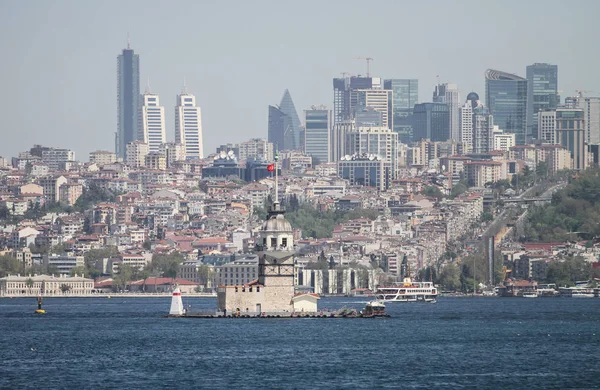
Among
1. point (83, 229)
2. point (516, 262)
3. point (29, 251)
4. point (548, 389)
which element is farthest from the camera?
point (83, 229)

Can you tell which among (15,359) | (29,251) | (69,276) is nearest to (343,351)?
(15,359)

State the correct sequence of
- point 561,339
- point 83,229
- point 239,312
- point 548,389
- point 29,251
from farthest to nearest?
point 83,229
point 29,251
point 239,312
point 561,339
point 548,389

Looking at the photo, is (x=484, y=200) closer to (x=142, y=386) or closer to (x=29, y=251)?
(x=29, y=251)

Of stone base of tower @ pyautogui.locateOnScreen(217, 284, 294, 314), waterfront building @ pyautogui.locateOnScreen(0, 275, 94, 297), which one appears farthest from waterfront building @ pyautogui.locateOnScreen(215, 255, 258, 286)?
stone base of tower @ pyautogui.locateOnScreen(217, 284, 294, 314)

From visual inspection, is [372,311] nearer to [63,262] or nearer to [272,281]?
[272,281]

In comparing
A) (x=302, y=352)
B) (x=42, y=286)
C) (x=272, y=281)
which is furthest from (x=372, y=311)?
(x=42, y=286)

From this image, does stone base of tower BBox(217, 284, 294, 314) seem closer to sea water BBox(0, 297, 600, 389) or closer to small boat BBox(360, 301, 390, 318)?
sea water BBox(0, 297, 600, 389)
